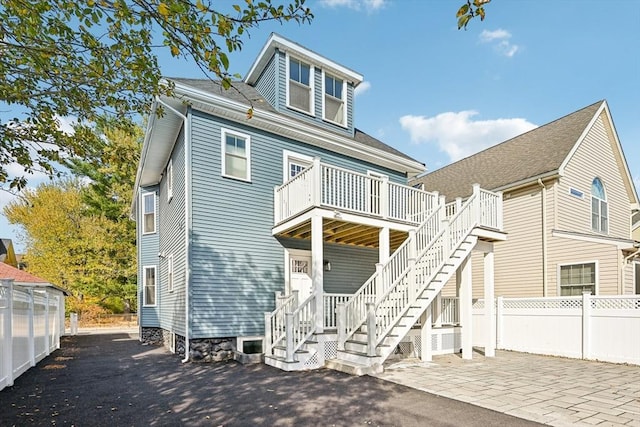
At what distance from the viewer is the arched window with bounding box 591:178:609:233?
1367 centimetres

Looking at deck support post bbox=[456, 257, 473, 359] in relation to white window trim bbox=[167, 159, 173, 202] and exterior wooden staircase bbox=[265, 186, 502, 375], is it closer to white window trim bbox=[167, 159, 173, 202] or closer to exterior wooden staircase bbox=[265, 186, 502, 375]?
exterior wooden staircase bbox=[265, 186, 502, 375]

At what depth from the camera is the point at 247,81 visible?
43.8ft

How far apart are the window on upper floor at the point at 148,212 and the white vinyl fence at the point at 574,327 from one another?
1245 cm

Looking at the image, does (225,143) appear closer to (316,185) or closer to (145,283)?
(316,185)

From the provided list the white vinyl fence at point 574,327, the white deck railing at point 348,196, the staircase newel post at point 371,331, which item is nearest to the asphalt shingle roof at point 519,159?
the white vinyl fence at point 574,327

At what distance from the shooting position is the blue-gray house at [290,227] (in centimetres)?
821

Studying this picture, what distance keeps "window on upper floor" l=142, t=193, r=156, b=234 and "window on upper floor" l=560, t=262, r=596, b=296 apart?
14.4 m

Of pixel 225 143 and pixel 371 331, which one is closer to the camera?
pixel 371 331

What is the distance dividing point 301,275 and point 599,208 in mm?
11395

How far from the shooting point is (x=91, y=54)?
4.18m

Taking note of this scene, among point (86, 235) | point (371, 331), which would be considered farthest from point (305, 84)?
point (86, 235)

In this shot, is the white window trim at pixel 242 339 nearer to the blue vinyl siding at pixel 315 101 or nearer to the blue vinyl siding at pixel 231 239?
the blue vinyl siding at pixel 231 239

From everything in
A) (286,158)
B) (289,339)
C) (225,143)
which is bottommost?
(289,339)

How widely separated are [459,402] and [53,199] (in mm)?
26126
